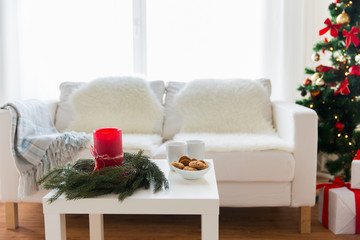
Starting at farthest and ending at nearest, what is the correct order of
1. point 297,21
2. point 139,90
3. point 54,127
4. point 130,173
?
point 297,21, point 139,90, point 54,127, point 130,173

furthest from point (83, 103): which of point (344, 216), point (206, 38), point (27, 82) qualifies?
point (344, 216)

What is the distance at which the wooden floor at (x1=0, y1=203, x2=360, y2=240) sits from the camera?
72.8 inches

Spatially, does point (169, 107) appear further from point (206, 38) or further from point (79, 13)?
point (79, 13)

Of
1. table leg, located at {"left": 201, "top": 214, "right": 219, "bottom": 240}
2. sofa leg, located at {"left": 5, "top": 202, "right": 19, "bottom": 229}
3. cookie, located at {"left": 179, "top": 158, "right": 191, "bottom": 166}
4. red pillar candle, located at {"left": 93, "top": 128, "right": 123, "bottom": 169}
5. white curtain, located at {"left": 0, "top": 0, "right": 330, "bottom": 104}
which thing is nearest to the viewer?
table leg, located at {"left": 201, "top": 214, "right": 219, "bottom": 240}

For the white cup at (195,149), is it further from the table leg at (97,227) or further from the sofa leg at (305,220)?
the sofa leg at (305,220)

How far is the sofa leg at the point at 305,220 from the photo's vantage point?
1.88m

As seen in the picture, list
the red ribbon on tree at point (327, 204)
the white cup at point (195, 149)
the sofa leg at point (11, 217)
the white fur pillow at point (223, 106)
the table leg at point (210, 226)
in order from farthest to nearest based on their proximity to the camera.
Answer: the white fur pillow at point (223, 106)
the sofa leg at point (11, 217)
the red ribbon on tree at point (327, 204)
the white cup at point (195, 149)
the table leg at point (210, 226)

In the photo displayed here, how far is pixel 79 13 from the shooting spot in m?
3.17

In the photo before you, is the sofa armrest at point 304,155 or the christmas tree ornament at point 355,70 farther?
the christmas tree ornament at point 355,70

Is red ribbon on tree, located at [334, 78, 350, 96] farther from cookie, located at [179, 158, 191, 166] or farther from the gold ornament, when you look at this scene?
cookie, located at [179, 158, 191, 166]

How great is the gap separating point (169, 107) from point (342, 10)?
1.36 m

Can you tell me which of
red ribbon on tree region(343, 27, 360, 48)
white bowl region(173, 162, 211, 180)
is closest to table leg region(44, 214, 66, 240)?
white bowl region(173, 162, 211, 180)

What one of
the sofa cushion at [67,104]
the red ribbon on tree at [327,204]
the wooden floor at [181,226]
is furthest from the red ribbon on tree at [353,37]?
the sofa cushion at [67,104]

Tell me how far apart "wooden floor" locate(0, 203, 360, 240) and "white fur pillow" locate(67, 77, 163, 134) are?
613 millimetres
